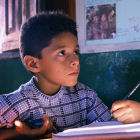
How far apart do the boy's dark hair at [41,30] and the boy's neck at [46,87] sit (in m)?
0.12

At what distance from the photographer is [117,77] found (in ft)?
3.98

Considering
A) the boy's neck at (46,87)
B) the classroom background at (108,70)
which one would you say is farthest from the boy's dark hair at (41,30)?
the classroom background at (108,70)

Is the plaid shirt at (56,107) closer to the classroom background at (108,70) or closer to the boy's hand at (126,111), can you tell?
the classroom background at (108,70)

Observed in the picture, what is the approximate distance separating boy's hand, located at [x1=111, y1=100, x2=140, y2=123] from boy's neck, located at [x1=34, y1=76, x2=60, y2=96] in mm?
313

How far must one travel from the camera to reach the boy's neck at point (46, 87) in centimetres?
110

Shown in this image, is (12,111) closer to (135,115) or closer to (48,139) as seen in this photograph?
(48,139)

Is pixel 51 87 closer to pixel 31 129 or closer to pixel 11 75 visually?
pixel 31 129

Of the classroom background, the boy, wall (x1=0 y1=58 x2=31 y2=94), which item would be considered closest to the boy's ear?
the boy

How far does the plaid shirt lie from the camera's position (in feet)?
3.24

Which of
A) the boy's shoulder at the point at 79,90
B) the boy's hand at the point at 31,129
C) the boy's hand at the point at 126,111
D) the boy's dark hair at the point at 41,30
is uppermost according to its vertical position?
the boy's dark hair at the point at 41,30

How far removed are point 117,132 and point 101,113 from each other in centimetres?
55

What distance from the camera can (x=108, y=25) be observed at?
4.06 ft

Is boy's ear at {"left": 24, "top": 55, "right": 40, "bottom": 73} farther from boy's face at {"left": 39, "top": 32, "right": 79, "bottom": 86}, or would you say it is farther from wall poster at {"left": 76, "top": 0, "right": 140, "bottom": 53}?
wall poster at {"left": 76, "top": 0, "right": 140, "bottom": 53}

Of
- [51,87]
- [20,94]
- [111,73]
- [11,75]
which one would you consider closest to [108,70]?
[111,73]
